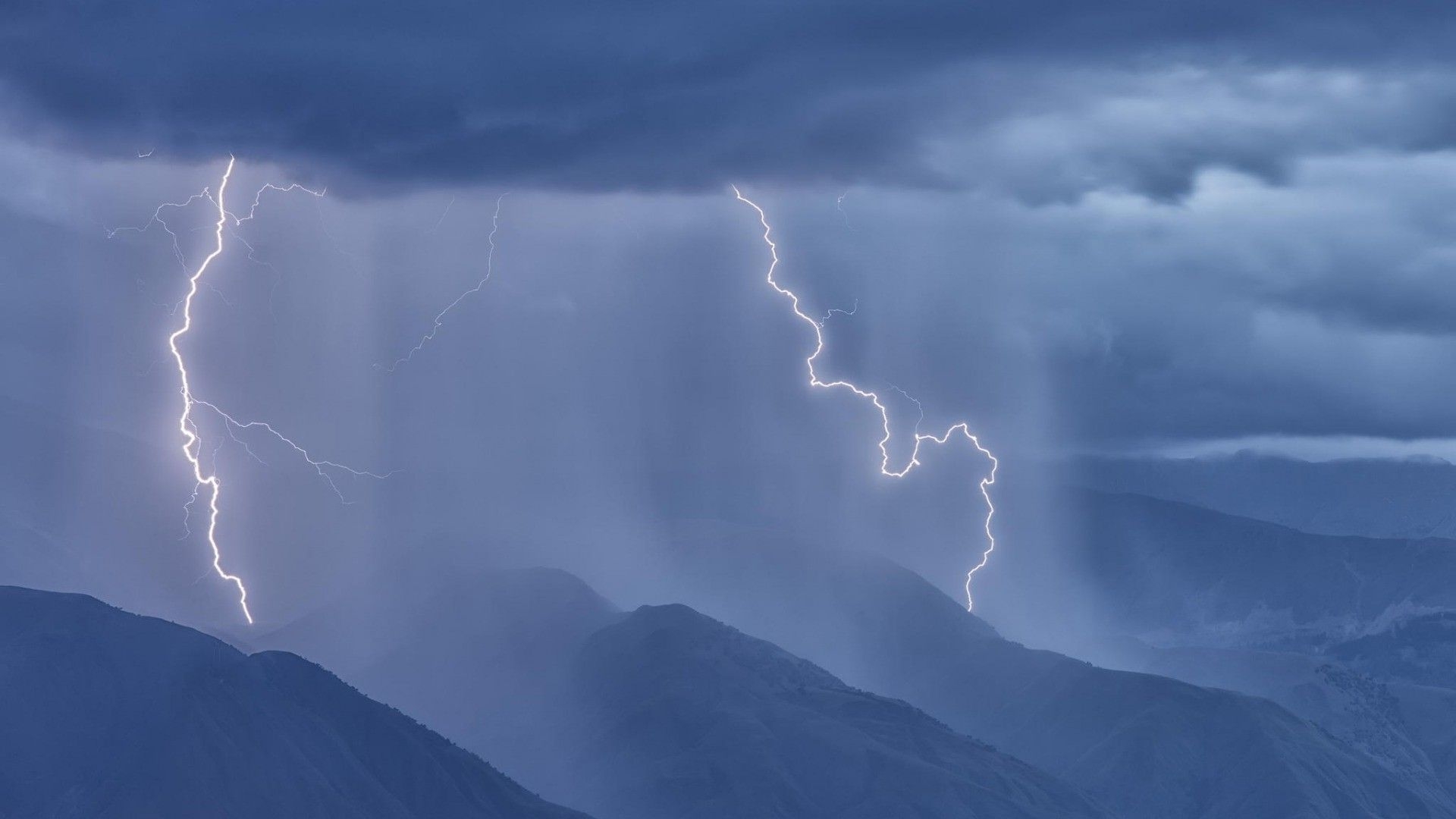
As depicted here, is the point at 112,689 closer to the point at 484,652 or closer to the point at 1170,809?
the point at 484,652

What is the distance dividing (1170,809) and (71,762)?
11185cm

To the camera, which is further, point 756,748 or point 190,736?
point 756,748

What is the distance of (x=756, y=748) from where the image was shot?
15038 cm

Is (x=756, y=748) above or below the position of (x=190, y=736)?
above

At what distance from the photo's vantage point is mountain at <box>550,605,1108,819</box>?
144 metres

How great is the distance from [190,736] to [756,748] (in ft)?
179

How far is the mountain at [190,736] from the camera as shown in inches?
4063

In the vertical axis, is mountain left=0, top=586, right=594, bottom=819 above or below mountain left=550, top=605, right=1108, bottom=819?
below

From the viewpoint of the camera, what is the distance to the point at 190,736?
10762 centimetres

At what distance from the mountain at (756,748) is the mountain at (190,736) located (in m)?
24.8

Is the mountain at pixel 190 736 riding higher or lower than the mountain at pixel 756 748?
lower

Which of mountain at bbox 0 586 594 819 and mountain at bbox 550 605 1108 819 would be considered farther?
mountain at bbox 550 605 1108 819

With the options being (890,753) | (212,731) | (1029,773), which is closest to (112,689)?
(212,731)

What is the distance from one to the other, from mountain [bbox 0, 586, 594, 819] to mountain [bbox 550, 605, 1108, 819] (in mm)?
24761
